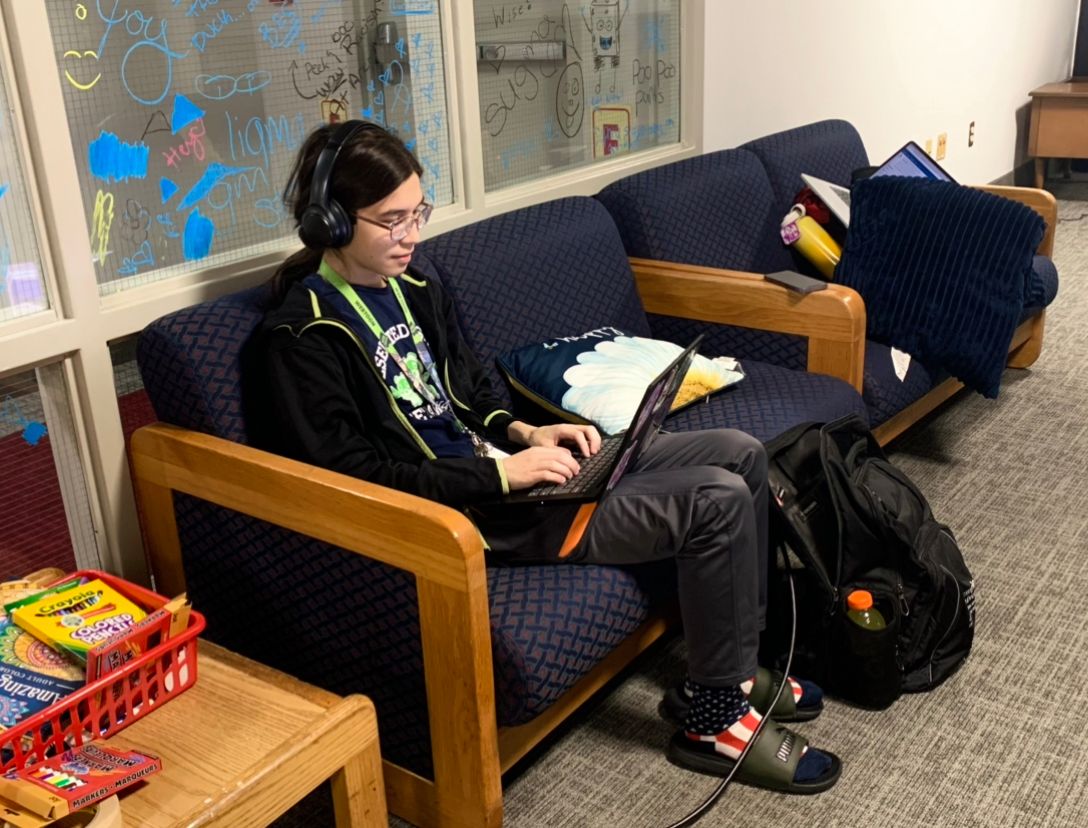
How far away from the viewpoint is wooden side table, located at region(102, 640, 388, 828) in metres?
1.37

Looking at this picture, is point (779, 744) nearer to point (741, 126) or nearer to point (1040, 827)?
point (1040, 827)

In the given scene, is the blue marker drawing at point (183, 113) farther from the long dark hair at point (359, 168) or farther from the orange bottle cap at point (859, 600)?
the orange bottle cap at point (859, 600)

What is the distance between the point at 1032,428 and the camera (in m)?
3.20

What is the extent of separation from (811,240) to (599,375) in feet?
3.56

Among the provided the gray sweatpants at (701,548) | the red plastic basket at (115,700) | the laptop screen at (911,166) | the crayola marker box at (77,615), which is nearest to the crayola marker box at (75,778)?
the red plastic basket at (115,700)

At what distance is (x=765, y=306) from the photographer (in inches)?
104

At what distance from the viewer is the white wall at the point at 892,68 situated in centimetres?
359

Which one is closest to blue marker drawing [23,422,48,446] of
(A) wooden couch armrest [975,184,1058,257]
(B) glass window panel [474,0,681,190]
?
(B) glass window panel [474,0,681,190]

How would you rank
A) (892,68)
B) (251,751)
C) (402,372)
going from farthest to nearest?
(892,68)
(402,372)
(251,751)

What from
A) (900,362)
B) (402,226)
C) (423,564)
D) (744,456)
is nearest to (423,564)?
(423,564)

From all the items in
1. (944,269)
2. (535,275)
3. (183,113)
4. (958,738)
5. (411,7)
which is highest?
(411,7)

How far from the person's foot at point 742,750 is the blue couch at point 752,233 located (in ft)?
3.19

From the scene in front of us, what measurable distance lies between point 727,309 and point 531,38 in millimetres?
810

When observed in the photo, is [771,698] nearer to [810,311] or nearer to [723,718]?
[723,718]
